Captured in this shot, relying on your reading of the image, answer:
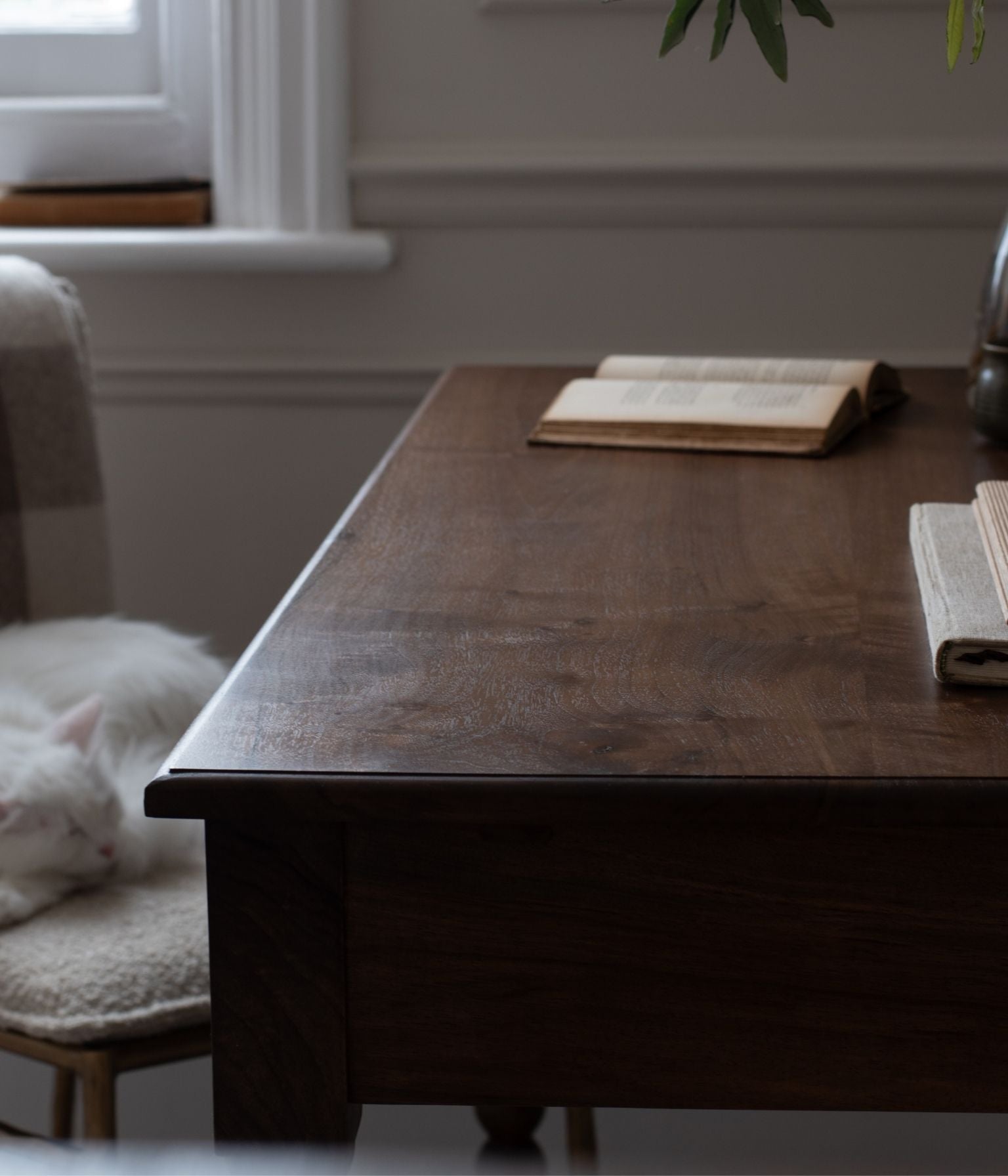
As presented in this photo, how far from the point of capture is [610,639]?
60cm

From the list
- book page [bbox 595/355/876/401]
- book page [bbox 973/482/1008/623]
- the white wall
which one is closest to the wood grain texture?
book page [bbox 973/482/1008/623]

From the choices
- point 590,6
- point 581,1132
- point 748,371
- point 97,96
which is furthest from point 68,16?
point 581,1132

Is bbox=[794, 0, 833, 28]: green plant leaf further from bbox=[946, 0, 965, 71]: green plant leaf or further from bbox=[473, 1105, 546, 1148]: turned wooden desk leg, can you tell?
bbox=[473, 1105, 546, 1148]: turned wooden desk leg

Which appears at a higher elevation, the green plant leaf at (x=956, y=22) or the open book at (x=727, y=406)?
the green plant leaf at (x=956, y=22)

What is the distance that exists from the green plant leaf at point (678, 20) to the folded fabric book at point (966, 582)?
0.26 m

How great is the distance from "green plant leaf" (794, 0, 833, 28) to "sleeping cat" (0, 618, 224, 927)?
0.62m

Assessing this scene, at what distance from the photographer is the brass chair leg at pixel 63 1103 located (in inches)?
51.3

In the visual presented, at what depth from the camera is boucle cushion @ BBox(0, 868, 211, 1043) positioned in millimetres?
Result: 847

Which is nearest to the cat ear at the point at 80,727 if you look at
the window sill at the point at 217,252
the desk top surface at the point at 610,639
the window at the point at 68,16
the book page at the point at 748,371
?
the desk top surface at the point at 610,639

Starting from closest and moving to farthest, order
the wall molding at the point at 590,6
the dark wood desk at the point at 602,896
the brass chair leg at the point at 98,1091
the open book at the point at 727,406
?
the dark wood desk at the point at 602,896 → the brass chair leg at the point at 98,1091 → the open book at the point at 727,406 → the wall molding at the point at 590,6

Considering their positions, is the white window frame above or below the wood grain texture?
above

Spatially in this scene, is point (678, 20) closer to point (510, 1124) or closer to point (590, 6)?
point (590, 6)

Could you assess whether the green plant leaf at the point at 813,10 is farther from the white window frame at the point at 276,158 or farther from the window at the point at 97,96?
the window at the point at 97,96

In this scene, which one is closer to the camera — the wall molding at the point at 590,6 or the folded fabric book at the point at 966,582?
the folded fabric book at the point at 966,582
